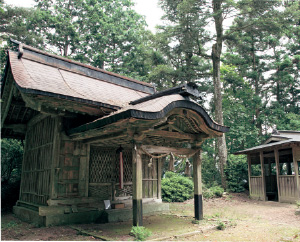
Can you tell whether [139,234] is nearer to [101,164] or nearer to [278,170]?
[101,164]

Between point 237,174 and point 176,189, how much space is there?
4946 mm

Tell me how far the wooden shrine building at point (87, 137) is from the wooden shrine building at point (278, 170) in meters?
6.89

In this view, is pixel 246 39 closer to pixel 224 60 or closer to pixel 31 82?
pixel 224 60

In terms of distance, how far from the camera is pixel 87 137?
7.81 metres

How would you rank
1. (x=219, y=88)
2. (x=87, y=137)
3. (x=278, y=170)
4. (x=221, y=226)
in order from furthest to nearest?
(x=219, y=88) → (x=278, y=170) → (x=87, y=137) → (x=221, y=226)

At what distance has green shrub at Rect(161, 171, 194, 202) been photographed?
50.2 ft

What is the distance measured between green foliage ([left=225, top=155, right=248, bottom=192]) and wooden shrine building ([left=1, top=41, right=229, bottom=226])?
27.8 ft

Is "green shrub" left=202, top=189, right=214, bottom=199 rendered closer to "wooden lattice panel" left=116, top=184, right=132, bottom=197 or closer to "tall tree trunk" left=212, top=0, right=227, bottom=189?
"tall tree trunk" left=212, top=0, right=227, bottom=189

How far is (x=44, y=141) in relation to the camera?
943 cm

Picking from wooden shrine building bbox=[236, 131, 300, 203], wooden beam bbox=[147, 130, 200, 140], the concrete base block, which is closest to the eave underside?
wooden beam bbox=[147, 130, 200, 140]

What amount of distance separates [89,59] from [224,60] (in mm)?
14126

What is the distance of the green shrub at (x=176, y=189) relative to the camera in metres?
15.3

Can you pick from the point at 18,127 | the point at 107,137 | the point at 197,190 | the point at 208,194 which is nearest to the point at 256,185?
the point at 208,194

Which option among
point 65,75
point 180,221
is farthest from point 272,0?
point 180,221
